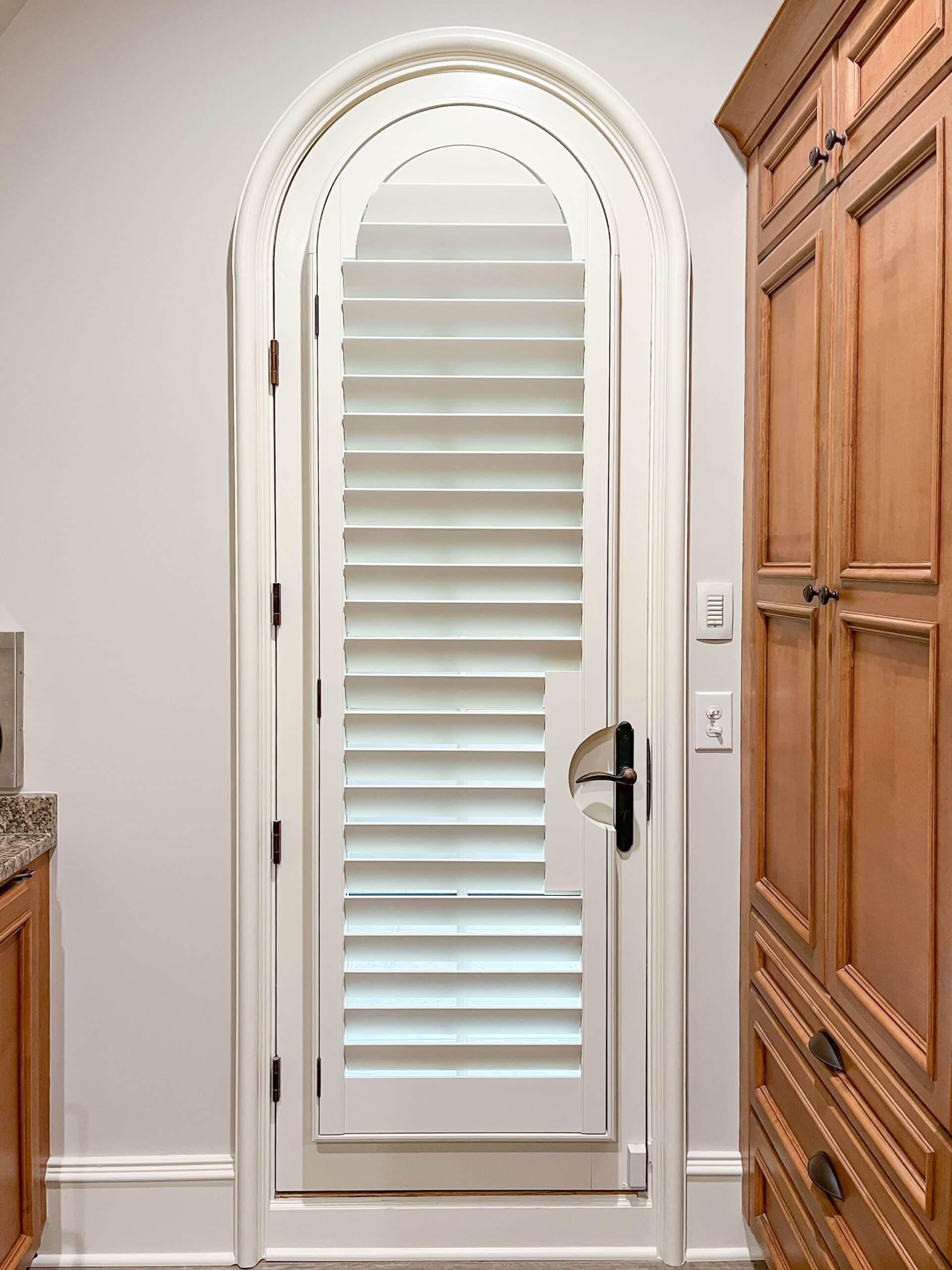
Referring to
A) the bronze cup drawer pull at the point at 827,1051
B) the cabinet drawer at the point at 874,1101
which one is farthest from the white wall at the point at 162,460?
the bronze cup drawer pull at the point at 827,1051

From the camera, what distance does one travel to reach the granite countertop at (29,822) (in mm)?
1688

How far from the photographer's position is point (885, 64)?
1181 mm

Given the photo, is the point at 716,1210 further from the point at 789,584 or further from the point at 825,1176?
the point at 789,584

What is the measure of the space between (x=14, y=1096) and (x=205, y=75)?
1.98m

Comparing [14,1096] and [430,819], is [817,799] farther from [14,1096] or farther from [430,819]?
Answer: [14,1096]

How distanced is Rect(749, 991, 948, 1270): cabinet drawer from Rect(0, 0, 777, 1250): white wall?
167 millimetres

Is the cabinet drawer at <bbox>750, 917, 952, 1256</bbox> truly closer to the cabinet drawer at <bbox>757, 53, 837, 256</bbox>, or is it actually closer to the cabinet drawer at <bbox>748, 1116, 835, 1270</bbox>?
the cabinet drawer at <bbox>748, 1116, 835, 1270</bbox>

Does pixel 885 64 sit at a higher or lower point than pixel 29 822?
higher

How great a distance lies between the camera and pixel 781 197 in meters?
1.57

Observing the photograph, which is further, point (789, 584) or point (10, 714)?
point (10, 714)

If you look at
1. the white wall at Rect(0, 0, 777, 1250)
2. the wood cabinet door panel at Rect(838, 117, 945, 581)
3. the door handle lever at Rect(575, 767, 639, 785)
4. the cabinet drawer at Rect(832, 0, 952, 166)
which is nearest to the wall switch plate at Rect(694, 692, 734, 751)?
the white wall at Rect(0, 0, 777, 1250)

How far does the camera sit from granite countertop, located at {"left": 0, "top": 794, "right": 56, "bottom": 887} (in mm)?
1688

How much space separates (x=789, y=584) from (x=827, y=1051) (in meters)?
0.74

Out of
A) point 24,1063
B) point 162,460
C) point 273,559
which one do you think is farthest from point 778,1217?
point 162,460
